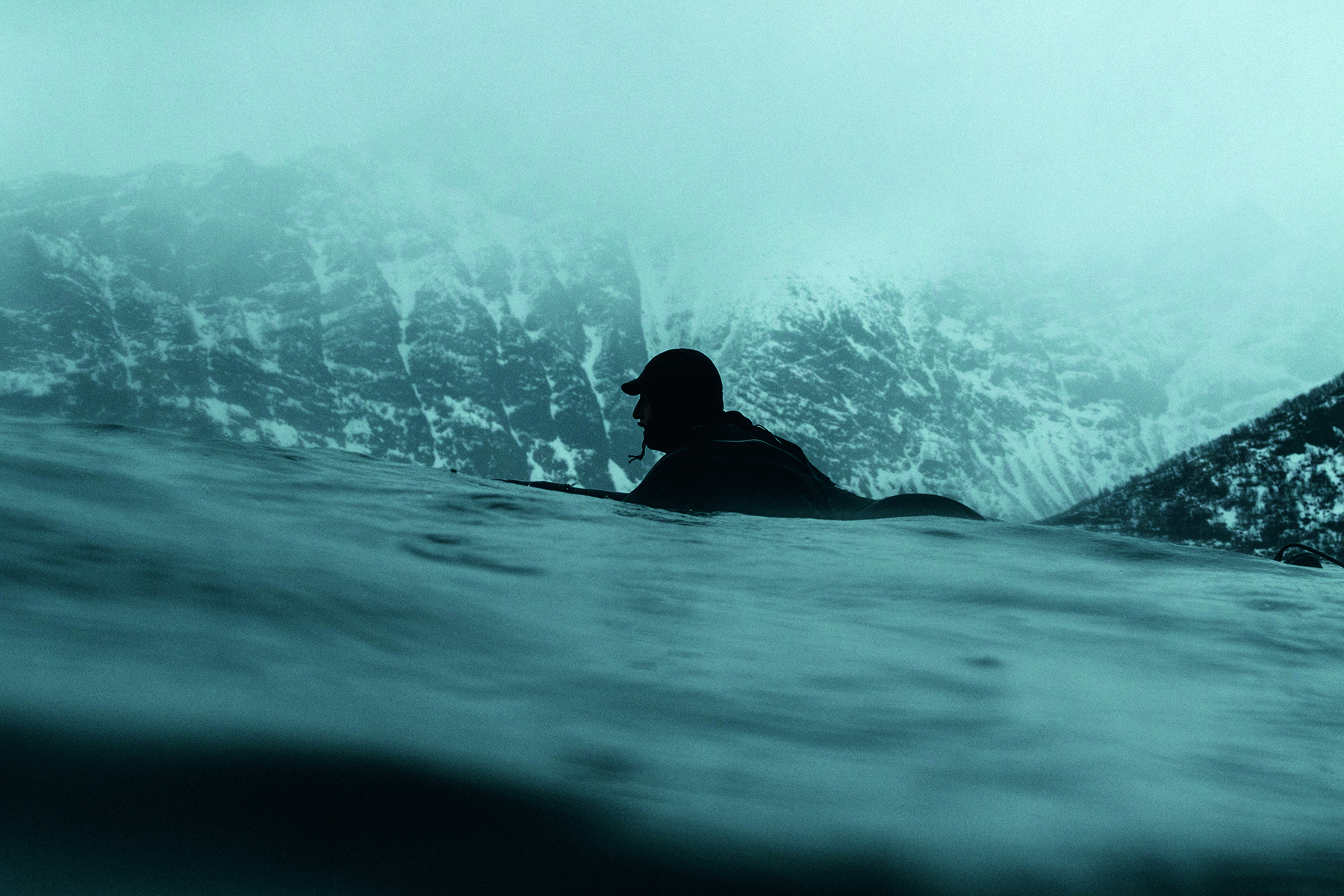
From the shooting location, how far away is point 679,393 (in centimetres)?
731

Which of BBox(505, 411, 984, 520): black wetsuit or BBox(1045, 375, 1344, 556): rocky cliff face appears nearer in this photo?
BBox(505, 411, 984, 520): black wetsuit

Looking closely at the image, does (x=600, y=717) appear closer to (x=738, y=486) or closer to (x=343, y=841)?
(x=343, y=841)

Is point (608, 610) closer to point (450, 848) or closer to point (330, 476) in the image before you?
point (450, 848)

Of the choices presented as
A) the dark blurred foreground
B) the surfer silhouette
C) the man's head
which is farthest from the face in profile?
the dark blurred foreground

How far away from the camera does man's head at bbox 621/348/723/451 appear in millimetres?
7316

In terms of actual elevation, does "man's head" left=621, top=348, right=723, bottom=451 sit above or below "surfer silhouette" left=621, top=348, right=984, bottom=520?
above

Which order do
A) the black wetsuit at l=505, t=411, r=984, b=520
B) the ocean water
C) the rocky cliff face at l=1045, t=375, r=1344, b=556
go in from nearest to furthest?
the ocean water → the black wetsuit at l=505, t=411, r=984, b=520 → the rocky cliff face at l=1045, t=375, r=1344, b=556

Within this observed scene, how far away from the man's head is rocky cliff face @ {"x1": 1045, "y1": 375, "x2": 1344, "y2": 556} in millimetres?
38902

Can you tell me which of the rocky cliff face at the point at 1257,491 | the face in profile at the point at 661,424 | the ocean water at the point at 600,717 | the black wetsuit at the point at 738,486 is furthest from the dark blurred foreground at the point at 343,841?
the rocky cliff face at the point at 1257,491

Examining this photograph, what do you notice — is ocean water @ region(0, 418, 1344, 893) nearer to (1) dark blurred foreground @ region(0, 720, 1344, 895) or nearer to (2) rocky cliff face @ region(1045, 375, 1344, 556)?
(1) dark blurred foreground @ region(0, 720, 1344, 895)

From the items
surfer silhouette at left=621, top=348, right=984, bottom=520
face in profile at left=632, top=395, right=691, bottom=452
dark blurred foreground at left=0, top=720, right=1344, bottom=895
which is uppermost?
face in profile at left=632, top=395, right=691, bottom=452

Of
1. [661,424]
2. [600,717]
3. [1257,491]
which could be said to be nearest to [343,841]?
[600,717]

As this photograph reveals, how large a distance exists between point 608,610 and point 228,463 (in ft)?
8.47

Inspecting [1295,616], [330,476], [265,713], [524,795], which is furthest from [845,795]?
[330,476]
